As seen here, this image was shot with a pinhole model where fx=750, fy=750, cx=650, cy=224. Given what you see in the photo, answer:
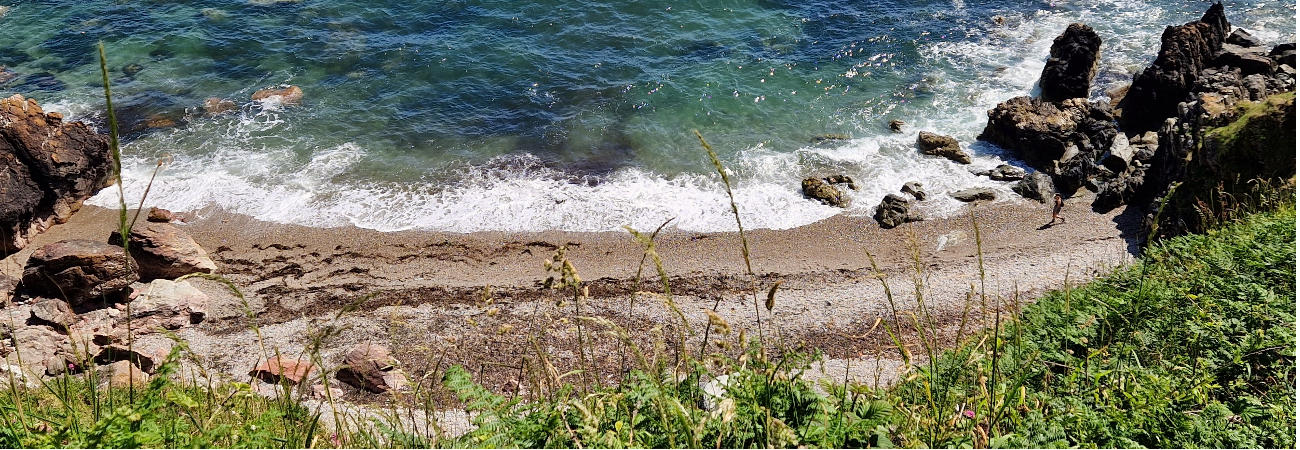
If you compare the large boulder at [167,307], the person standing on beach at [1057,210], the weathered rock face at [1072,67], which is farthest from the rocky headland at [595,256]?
the weathered rock face at [1072,67]

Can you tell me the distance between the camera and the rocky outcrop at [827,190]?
1894 cm

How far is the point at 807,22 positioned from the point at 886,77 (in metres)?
5.61

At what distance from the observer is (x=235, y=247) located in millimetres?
17250

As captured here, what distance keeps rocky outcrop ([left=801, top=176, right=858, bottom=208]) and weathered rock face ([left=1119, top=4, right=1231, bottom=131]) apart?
873cm

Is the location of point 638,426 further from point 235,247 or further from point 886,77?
point 886,77

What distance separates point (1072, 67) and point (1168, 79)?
9.83ft

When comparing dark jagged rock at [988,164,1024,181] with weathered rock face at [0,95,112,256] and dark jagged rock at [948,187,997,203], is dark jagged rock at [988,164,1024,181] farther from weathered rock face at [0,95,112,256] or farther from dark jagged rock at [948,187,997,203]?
weathered rock face at [0,95,112,256]

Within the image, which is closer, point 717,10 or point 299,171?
point 299,171

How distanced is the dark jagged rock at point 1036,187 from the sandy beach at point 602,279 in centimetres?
34

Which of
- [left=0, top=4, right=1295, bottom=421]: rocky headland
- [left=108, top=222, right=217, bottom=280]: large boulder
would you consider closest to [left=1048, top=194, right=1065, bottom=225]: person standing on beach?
[left=0, top=4, right=1295, bottom=421]: rocky headland

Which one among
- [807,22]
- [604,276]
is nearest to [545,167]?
[604,276]

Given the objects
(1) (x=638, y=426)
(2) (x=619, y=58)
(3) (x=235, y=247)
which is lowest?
(3) (x=235, y=247)

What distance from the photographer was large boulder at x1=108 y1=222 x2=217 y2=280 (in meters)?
15.3

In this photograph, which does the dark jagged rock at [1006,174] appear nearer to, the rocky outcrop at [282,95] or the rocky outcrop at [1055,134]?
the rocky outcrop at [1055,134]
